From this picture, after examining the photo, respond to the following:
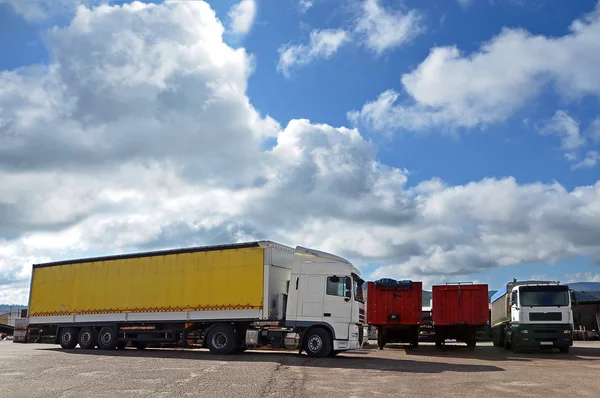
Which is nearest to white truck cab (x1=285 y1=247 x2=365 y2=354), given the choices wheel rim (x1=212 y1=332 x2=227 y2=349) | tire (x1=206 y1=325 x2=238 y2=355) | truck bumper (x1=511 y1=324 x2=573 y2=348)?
tire (x1=206 y1=325 x2=238 y2=355)

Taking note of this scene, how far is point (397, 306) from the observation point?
86.8 feet

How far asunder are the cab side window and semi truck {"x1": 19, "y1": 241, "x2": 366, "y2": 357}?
0.11 ft

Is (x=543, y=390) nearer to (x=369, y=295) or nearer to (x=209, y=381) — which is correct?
(x=209, y=381)

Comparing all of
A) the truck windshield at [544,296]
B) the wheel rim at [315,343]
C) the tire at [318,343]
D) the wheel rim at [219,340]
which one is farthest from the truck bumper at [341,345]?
the truck windshield at [544,296]

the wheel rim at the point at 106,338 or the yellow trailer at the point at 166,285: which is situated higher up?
the yellow trailer at the point at 166,285

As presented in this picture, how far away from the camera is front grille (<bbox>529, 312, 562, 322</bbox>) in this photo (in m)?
23.7

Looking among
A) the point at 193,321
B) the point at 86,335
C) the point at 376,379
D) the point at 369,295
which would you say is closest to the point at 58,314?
the point at 86,335

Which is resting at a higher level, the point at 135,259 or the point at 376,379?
the point at 135,259

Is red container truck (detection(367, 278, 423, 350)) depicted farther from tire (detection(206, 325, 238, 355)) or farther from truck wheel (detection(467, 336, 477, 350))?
tire (detection(206, 325, 238, 355))

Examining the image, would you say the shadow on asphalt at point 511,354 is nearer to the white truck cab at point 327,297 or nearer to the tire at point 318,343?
the white truck cab at point 327,297

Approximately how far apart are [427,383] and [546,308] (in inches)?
495

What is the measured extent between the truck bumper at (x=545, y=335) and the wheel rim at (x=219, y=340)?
1187 cm

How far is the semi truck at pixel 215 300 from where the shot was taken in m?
20.7

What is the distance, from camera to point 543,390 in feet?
40.4
